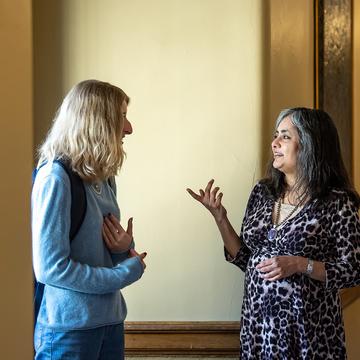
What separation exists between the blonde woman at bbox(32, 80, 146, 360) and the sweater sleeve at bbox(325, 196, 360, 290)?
30.0 inches

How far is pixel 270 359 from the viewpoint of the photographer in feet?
7.20

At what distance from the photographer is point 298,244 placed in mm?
2188

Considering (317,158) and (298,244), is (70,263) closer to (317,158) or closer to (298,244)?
(298,244)

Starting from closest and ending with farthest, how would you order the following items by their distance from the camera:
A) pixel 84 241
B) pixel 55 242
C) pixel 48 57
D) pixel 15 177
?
pixel 15 177 → pixel 55 242 → pixel 84 241 → pixel 48 57

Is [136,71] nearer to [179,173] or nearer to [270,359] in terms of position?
[179,173]

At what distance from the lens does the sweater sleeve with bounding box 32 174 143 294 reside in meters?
1.58

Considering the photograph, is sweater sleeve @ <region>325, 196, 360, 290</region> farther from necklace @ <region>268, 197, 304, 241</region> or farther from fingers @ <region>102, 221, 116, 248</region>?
fingers @ <region>102, 221, 116, 248</region>

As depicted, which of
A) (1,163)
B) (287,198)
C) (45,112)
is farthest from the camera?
(45,112)

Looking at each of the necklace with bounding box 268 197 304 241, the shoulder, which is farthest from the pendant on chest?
the shoulder

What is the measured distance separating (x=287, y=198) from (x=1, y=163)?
58.1 inches

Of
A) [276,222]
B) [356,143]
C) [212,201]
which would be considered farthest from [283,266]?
[356,143]

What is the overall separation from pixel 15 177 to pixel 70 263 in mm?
550

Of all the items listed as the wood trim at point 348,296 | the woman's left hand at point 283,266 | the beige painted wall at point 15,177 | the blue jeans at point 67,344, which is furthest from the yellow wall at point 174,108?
the beige painted wall at point 15,177

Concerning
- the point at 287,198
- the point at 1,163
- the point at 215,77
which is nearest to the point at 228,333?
the point at 287,198
